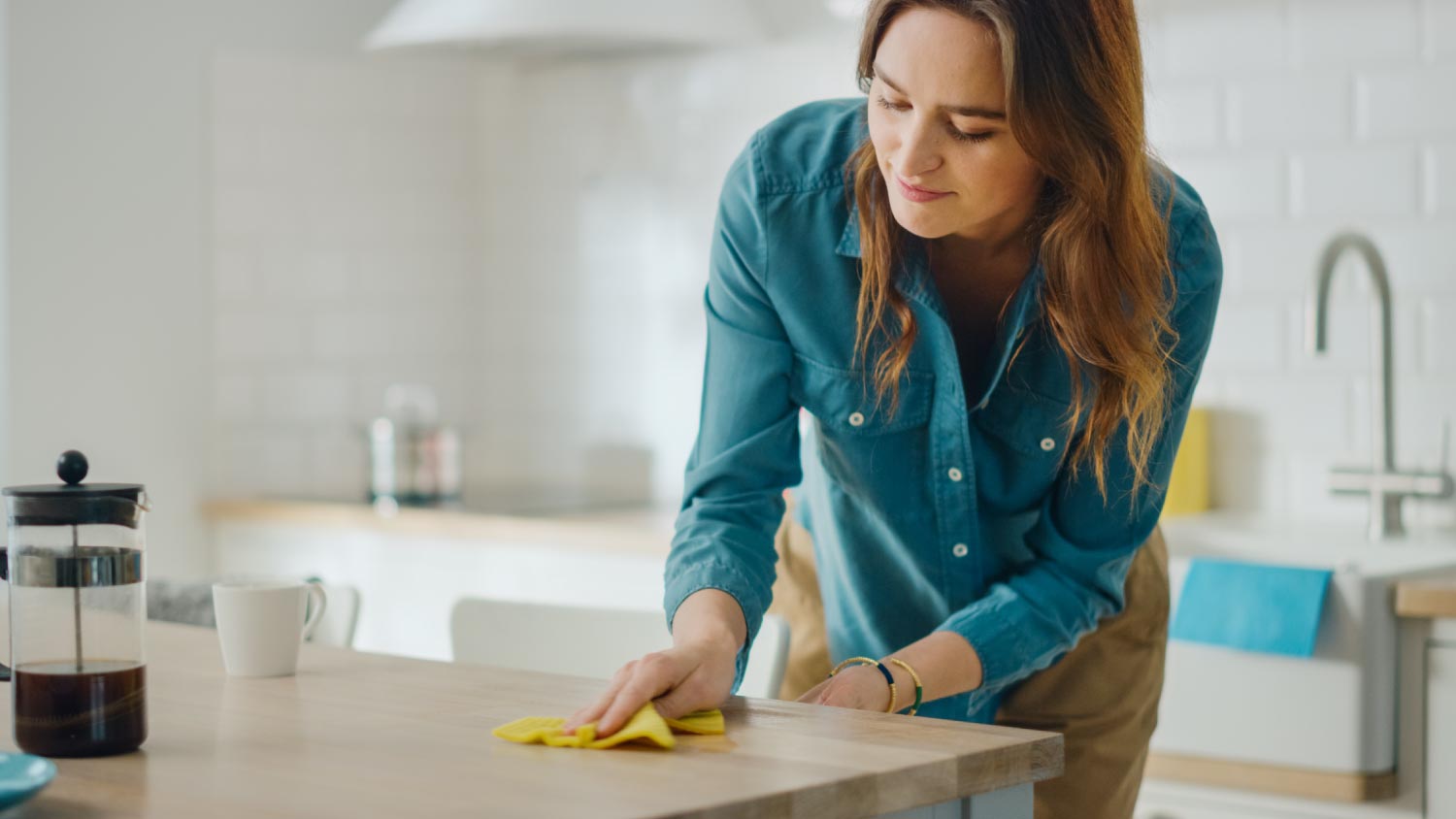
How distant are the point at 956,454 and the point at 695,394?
6.42 ft

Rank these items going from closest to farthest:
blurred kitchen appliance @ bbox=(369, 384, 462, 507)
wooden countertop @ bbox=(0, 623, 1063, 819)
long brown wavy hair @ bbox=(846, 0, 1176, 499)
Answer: wooden countertop @ bbox=(0, 623, 1063, 819)
long brown wavy hair @ bbox=(846, 0, 1176, 499)
blurred kitchen appliance @ bbox=(369, 384, 462, 507)

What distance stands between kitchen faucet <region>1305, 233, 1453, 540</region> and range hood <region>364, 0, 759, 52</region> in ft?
3.26

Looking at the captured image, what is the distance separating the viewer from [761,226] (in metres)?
1.64

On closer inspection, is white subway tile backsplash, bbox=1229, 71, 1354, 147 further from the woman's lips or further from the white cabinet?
the woman's lips

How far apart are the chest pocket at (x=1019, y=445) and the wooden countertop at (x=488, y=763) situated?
17.5 inches

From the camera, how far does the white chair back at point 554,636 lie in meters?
1.83

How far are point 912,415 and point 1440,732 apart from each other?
37.2 inches

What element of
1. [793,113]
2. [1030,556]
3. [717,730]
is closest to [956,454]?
[1030,556]

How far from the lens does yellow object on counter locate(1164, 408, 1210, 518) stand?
283 cm

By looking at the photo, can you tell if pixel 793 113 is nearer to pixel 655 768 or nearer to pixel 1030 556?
pixel 1030 556

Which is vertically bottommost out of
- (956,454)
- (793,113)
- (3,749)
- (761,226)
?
(3,749)

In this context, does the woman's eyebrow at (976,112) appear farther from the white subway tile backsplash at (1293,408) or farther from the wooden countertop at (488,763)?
the white subway tile backsplash at (1293,408)

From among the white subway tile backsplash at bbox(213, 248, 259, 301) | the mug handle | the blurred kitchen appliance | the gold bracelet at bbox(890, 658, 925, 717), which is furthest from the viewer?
the white subway tile backsplash at bbox(213, 248, 259, 301)

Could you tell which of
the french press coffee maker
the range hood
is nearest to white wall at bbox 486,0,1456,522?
the range hood
